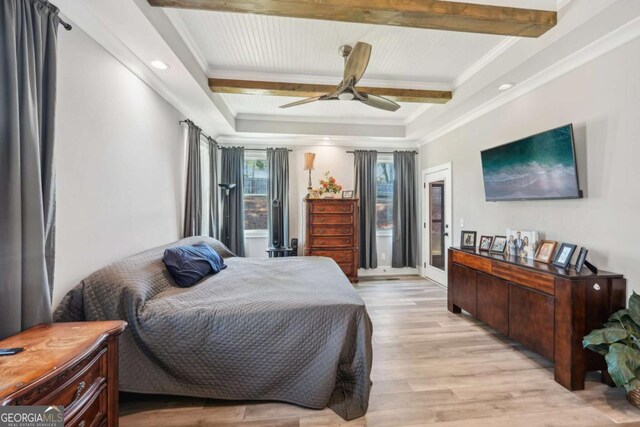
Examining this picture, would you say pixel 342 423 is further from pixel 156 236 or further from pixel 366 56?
pixel 366 56

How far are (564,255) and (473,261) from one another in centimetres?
89

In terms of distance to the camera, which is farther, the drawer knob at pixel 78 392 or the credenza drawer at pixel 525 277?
the credenza drawer at pixel 525 277

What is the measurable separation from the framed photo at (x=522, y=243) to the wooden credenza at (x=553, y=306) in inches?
6.5

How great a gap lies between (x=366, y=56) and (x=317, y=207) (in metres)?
2.86

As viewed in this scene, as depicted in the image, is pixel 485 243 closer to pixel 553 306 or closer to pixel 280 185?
pixel 553 306

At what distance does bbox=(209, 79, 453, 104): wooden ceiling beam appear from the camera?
3.50 m

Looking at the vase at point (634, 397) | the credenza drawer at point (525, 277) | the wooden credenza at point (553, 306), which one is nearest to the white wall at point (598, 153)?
the wooden credenza at point (553, 306)

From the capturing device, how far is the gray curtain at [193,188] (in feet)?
12.3

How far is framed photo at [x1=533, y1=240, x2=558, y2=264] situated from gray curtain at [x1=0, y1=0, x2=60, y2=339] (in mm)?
3803

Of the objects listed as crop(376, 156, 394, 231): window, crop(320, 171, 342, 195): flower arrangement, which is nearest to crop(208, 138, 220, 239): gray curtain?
crop(320, 171, 342, 195): flower arrangement

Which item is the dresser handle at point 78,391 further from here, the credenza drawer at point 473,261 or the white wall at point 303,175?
the white wall at point 303,175

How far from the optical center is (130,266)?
82.5 inches

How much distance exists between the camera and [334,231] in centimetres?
495

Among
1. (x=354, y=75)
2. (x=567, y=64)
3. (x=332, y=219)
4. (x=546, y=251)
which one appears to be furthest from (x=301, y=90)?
(x=546, y=251)
